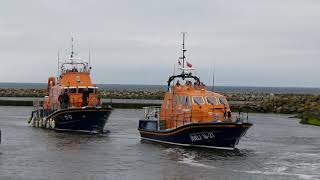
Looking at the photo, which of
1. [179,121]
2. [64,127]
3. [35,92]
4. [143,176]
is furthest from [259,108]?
[35,92]

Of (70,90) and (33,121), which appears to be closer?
(70,90)

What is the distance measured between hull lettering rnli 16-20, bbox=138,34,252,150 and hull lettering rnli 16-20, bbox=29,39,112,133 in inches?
253

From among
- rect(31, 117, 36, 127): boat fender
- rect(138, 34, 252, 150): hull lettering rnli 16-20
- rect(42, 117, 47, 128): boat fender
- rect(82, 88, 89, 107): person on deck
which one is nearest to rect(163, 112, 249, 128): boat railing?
rect(138, 34, 252, 150): hull lettering rnli 16-20

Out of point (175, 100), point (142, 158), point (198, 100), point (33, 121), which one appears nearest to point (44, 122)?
point (33, 121)

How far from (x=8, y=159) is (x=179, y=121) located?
9.36m

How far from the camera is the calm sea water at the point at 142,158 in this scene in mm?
25812

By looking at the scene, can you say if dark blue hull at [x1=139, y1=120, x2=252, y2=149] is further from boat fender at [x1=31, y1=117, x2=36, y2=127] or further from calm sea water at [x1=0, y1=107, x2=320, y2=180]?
boat fender at [x1=31, y1=117, x2=36, y2=127]

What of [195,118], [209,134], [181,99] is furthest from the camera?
[181,99]

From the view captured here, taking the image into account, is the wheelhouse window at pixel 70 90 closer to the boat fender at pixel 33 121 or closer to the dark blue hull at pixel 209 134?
the boat fender at pixel 33 121

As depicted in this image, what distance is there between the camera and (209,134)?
32.7 metres

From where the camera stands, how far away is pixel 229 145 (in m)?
32.9

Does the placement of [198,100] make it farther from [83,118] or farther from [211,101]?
[83,118]

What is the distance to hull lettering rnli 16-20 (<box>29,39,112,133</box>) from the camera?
144ft

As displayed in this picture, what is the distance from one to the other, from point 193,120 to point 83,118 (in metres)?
11.8
